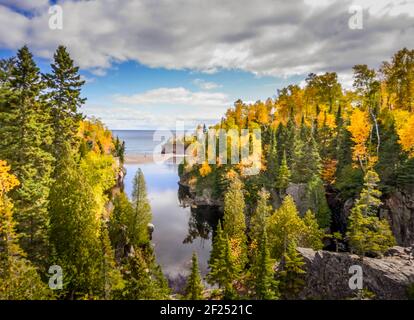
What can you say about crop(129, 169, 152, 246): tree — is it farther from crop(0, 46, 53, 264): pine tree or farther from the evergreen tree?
the evergreen tree

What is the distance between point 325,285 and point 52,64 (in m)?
33.9

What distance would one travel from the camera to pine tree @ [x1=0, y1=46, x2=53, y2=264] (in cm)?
2322

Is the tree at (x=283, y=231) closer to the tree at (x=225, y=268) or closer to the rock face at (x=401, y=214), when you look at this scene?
the tree at (x=225, y=268)

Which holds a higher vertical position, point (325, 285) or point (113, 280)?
point (113, 280)

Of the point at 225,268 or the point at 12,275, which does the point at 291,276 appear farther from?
the point at 12,275

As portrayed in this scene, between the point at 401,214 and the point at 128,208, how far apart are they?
37.8 m

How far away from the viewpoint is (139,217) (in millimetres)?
41531

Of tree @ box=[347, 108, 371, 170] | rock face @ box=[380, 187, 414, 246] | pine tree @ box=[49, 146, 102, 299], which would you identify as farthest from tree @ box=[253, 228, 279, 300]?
tree @ box=[347, 108, 371, 170]

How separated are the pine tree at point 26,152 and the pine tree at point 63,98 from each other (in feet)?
12.4
